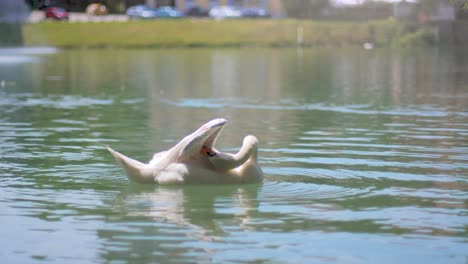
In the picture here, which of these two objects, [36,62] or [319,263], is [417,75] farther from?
[319,263]

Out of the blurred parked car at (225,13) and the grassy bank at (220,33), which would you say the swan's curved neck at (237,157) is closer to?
→ the grassy bank at (220,33)

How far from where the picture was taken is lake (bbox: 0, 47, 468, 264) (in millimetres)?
10000

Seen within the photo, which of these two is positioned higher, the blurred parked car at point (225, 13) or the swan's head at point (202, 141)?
the swan's head at point (202, 141)

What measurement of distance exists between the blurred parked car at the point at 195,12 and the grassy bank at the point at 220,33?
916 inches

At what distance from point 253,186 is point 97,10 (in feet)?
306

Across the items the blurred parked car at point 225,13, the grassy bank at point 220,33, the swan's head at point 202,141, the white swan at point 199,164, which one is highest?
the swan's head at point 202,141

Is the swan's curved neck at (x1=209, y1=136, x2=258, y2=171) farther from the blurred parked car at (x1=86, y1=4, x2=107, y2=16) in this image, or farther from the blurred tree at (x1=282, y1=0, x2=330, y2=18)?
the blurred parked car at (x1=86, y1=4, x2=107, y2=16)

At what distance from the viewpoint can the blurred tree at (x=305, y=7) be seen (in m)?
93.7

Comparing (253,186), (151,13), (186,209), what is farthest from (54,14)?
(186,209)

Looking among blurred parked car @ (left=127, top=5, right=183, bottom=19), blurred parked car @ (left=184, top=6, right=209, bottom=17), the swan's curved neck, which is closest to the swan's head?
the swan's curved neck

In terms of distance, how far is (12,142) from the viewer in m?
18.4

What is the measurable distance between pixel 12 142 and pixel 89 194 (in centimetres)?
601

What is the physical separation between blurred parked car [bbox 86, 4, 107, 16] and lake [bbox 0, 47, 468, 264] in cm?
7440

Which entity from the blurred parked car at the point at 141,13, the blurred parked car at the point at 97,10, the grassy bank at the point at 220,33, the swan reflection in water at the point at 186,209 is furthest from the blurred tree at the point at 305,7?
the swan reflection in water at the point at 186,209
